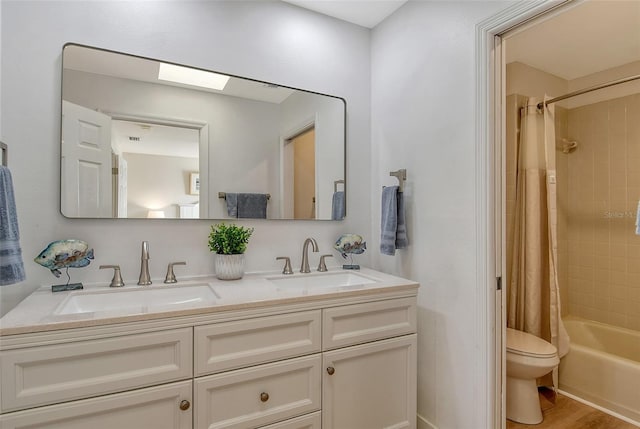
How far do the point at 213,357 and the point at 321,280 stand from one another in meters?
0.78

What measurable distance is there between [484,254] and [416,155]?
0.66 meters

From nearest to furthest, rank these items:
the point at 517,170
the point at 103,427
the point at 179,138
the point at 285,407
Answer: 1. the point at 103,427
2. the point at 285,407
3. the point at 179,138
4. the point at 517,170

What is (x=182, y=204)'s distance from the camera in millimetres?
1707

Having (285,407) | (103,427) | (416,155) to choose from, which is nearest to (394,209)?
(416,155)

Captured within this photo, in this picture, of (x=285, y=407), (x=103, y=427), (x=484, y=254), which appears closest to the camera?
(x=103, y=427)

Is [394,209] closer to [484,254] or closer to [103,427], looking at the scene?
[484,254]

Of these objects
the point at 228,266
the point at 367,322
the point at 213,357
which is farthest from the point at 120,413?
the point at 367,322

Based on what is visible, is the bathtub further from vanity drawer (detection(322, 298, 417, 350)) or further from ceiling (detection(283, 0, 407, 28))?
ceiling (detection(283, 0, 407, 28))

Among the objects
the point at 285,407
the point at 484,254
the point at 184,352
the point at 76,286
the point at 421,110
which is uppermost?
the point at 421,110

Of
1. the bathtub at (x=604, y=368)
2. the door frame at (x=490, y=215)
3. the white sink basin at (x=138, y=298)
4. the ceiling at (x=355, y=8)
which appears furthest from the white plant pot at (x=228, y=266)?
the bathtub at (x=604, y=368)

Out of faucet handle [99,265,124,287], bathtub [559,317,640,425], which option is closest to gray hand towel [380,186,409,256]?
faucet handle [99,265,124,287]

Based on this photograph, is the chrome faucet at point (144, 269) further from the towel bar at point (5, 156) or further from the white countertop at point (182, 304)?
the towel bar at point (5, 156)

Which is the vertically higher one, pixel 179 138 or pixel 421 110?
Result: pixel 421 110

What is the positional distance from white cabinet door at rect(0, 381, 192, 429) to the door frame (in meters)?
1.25
